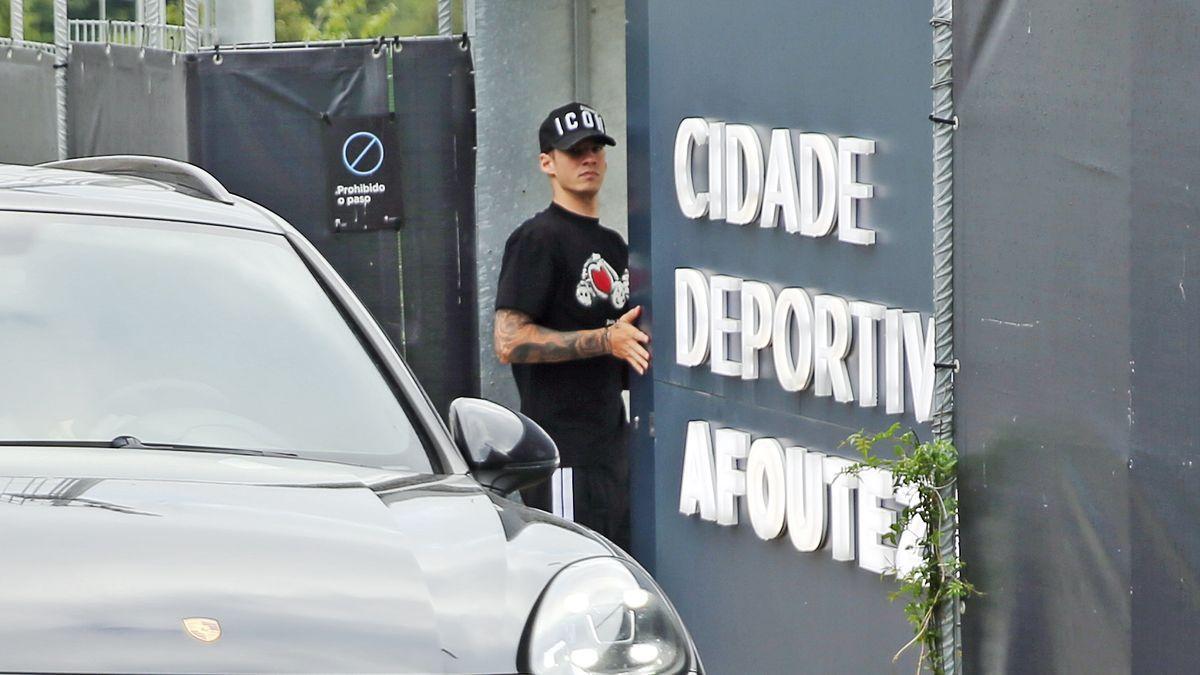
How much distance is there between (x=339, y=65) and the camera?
1046 cm

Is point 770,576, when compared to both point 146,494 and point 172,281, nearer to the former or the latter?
point 172,281

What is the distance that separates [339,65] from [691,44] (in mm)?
3247

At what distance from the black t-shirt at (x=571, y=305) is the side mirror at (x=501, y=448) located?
4.05 m

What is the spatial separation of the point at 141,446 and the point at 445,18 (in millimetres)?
6744

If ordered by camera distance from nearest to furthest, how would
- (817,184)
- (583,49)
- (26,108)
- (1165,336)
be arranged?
1. (1165,336)
2. (817,184)
3. (583,49)
4. (26,108)

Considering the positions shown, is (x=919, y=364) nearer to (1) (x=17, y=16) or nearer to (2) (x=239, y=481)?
(2) (x=239, y=481)

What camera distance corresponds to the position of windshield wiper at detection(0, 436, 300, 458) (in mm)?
4000

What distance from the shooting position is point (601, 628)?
358 centimetres

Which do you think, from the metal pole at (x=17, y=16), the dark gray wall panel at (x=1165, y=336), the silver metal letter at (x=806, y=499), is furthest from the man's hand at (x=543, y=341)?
the metal pole at (x=17, y=16)

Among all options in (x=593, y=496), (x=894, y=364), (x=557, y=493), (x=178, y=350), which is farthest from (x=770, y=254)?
(x=178, y=350)

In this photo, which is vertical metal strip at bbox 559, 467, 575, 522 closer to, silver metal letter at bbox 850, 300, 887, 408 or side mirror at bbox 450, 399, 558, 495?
silver metal letter at bbox 850, 300, 887, 408

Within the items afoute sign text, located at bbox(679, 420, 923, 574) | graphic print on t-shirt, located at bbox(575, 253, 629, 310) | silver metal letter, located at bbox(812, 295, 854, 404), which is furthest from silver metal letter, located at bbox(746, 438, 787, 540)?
graphic print on t-shirt, located at bbox(575, 253, 629, 310)

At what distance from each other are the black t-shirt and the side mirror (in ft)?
13.3

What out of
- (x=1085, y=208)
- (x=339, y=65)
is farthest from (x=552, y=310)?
(x=1085, y=208)
